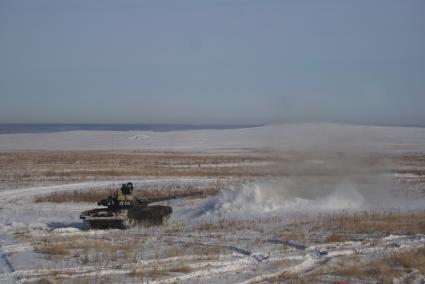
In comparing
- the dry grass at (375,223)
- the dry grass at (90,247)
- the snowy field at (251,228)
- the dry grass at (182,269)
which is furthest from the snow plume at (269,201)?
the dry grass at (182,269)

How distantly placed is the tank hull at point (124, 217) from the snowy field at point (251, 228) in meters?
0.40

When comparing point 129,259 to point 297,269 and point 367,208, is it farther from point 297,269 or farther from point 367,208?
Answer: point 367,208

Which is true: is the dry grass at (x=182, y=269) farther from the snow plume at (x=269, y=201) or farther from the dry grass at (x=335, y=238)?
the snow plume at (x=269, y=201)

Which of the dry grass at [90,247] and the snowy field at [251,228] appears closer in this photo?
the snowy field at [251,228]

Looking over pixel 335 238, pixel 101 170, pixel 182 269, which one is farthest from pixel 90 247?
pixel 101 170

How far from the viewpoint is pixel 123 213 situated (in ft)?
65.9

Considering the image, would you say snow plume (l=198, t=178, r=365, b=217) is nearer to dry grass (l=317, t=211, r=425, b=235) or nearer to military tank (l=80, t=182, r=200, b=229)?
dry grass (l=317, t=211, r=425, b=235)

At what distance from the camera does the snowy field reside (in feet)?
41.5

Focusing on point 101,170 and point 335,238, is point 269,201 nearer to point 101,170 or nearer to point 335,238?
point 335,238

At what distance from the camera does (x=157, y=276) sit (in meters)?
12.1

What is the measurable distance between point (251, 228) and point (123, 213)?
4405 millimetres

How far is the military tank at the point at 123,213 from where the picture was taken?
19891 mm

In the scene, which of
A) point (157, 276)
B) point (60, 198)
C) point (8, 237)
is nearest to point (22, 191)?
point (60, 198)

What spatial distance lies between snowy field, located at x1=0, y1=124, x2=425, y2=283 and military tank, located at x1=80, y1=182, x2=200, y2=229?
438 mm
